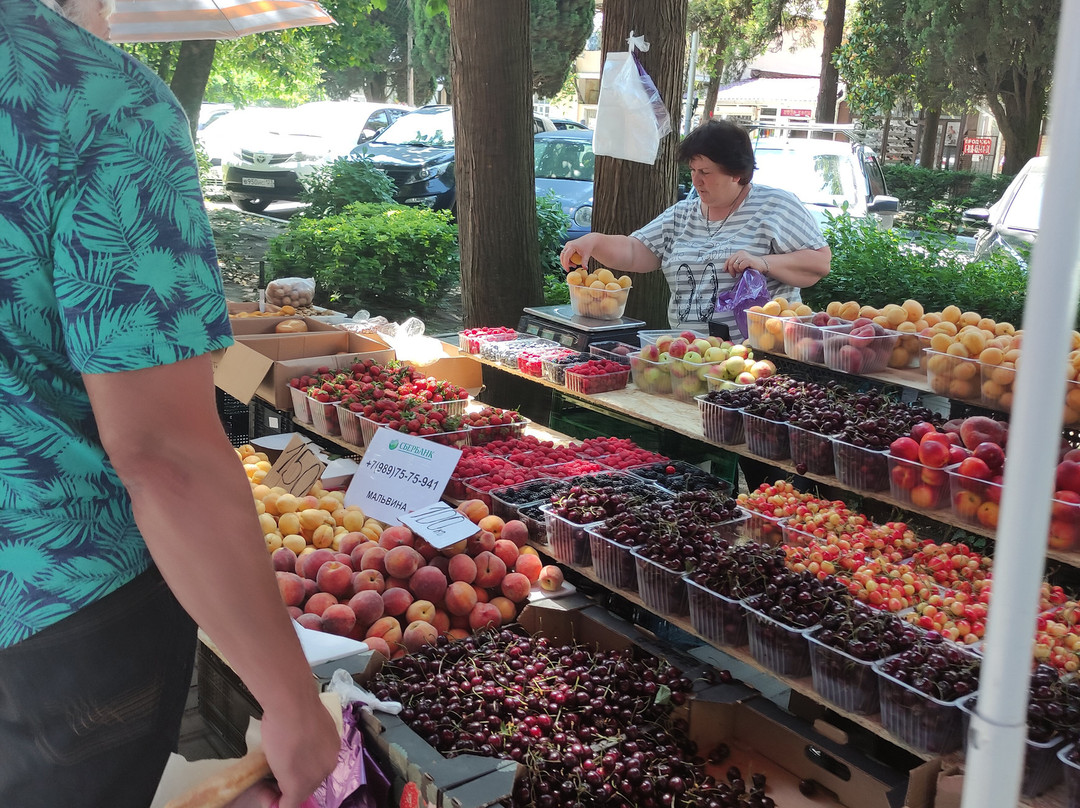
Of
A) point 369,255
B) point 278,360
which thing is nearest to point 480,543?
point 278,360

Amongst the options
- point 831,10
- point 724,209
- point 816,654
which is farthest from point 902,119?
point 816,654

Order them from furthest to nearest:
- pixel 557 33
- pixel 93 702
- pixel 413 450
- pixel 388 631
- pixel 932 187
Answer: pixel 557 33 → pixel 932 187 → pixel 413 450 → pixel 388 631 → pixel 93 702

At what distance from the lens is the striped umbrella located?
17.1 ft

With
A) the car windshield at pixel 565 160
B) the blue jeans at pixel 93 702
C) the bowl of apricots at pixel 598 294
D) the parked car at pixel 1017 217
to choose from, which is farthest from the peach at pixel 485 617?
the car windshield at pixel 565 160

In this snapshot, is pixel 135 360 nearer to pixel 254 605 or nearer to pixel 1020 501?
pixel 254 605

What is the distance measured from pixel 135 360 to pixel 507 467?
261 centimetres

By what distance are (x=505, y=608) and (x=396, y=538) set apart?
1.44 ft

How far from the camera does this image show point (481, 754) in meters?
2.23

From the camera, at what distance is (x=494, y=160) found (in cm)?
573

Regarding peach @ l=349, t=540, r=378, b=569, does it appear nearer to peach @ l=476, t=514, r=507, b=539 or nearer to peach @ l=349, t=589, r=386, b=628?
peach @ l=349, t=589, r=386, b=628

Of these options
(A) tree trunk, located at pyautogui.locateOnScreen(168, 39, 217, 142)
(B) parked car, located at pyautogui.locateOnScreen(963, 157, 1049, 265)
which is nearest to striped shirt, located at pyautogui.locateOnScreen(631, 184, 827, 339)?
(B) parked car, located at pyautogui.locateOnScreen(963, 157, 1049, 265)

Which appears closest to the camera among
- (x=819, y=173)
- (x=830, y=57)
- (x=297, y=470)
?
(x=297, y=470)

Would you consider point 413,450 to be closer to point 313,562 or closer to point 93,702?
point 313,562

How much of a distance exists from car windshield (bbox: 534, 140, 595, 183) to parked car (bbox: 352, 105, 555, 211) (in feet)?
4.41
